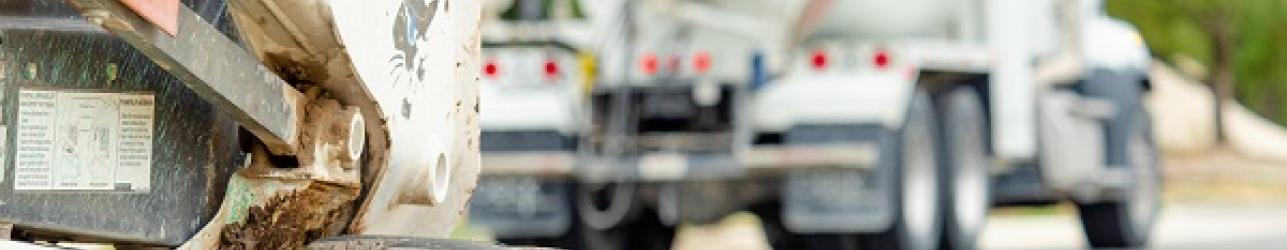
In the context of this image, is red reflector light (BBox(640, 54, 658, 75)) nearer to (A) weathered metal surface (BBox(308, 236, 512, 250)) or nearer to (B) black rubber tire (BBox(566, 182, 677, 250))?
(B) black rubber tire (BBox(566, 182, 677, 250))

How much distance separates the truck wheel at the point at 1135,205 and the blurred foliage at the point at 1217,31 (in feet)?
51.0

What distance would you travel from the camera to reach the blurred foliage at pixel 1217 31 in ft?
107

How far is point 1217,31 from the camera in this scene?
3431 centimetres

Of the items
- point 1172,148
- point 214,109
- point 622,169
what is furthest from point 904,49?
point 1172,148


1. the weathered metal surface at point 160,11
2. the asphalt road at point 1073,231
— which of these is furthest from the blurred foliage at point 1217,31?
the weathered metal surface at point 160,11

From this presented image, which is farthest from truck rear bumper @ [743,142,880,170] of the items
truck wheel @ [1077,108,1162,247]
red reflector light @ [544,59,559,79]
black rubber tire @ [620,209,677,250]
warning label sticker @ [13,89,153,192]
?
warning label sticker @ [13,89,153,192]

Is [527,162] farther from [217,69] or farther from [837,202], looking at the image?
[217,69]

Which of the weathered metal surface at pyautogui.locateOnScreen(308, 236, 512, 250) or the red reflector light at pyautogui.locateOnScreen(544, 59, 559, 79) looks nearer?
the weathered metal surface at pyautogui.locateOnScreen(308, 236, 512, 250)

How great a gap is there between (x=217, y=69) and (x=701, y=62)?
29.7 ft

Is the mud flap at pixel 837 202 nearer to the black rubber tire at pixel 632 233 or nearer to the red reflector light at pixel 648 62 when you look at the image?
the red reflector light at pixel 648 62

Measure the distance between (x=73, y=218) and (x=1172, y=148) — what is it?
107ft

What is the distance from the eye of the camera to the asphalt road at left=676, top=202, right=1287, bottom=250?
16.4 m

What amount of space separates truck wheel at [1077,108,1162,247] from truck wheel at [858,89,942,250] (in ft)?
8.87

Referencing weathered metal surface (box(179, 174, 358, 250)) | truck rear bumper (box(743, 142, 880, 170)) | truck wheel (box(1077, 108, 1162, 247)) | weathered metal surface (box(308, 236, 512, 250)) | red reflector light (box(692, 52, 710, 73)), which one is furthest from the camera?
truck wheel (box(1077, 108, 1162, 247))
